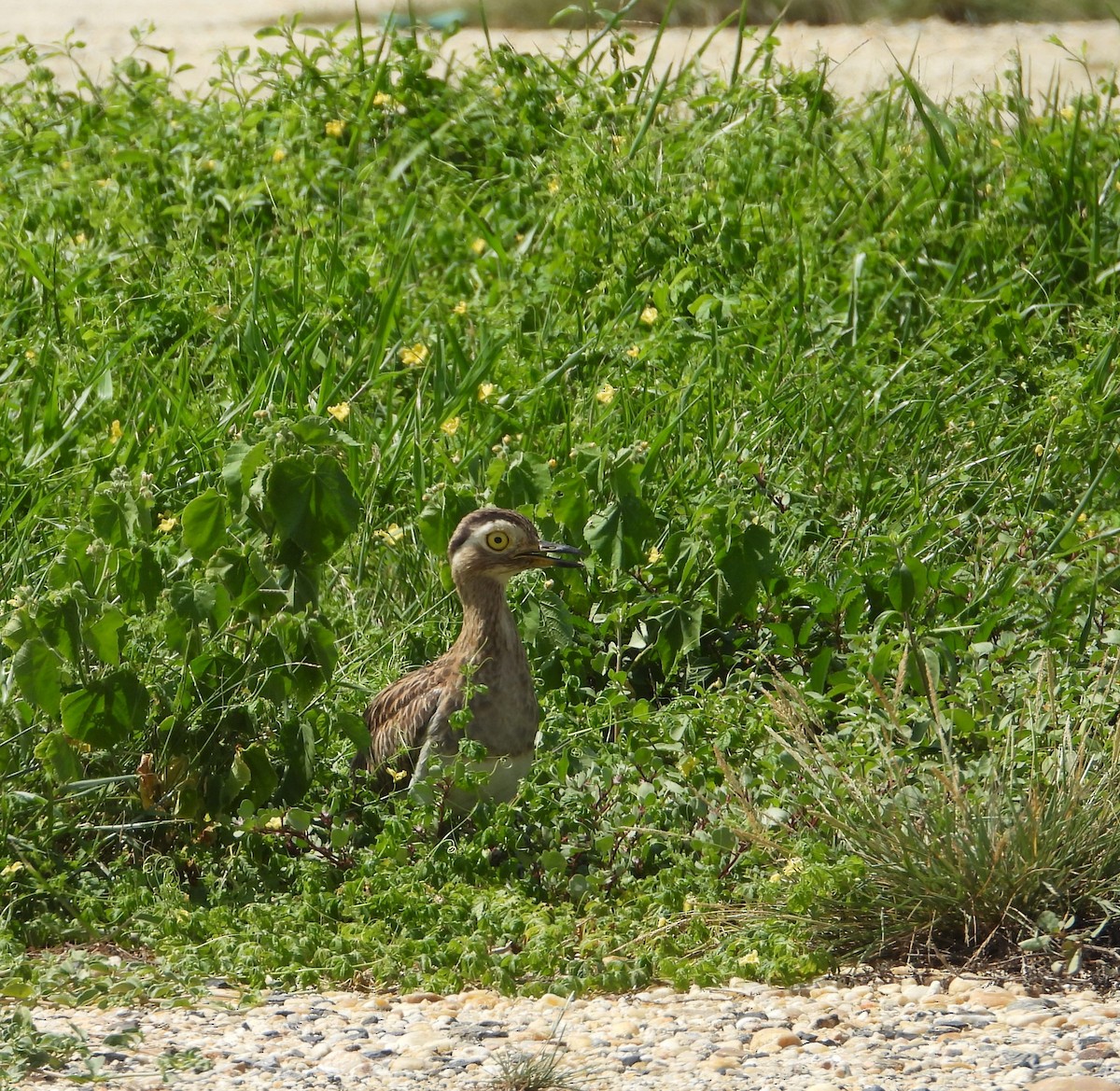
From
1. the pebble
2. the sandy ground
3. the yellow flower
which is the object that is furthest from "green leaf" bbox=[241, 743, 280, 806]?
the sandy ground

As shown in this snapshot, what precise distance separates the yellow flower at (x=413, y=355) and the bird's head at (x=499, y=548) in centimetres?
232

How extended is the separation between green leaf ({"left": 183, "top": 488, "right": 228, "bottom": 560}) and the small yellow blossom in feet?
5.35

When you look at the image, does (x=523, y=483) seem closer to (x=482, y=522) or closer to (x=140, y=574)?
(x=482, y=522)

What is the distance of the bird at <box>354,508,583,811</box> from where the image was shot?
17.4 ft

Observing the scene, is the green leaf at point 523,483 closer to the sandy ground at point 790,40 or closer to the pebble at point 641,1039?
the pebble at point 641,1039

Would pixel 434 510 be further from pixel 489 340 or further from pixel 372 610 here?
pixel 489 340

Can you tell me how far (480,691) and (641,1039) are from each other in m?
1.45

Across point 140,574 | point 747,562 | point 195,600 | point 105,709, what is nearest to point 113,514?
point 140,574

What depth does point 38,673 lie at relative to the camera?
15.4 feet

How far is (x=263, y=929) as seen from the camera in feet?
15.3

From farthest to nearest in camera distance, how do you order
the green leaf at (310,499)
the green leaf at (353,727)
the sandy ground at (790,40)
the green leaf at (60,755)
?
the sandy ground at (790,40)
the green leaf at (353,727)
the green leaf at (310,499)
the green leaf at (60,755)

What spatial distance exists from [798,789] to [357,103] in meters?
6.04

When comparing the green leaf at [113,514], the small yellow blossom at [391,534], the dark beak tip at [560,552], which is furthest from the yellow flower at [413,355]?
the green leaf at [113,514]

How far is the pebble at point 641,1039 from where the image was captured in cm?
373
